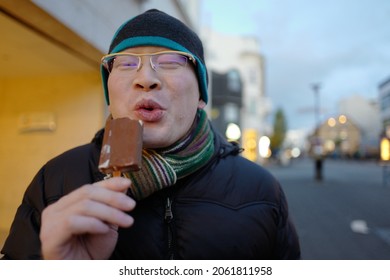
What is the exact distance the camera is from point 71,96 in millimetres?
2879

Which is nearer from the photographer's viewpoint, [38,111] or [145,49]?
[145,49]

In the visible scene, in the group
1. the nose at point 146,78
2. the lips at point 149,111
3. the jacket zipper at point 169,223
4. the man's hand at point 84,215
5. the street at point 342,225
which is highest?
the nose at point 146,78

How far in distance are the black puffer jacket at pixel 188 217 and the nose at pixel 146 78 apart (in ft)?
1.30

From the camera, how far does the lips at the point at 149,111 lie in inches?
44.7

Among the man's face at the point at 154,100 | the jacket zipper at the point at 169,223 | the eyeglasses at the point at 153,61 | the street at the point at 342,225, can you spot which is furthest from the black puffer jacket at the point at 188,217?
the street at the point at 342,225

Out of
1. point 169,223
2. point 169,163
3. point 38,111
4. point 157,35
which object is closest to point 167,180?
point 169,163

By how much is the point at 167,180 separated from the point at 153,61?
0.45m

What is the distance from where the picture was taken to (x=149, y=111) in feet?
3.78

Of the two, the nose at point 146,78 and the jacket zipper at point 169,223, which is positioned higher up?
the nose at point 146,78

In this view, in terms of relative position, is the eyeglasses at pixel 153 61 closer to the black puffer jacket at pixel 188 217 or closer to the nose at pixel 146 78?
the nose at pixel 146 78

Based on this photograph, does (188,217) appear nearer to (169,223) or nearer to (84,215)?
(169,223)

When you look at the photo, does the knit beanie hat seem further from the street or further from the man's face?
the street

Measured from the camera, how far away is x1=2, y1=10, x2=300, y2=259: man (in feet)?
3.81

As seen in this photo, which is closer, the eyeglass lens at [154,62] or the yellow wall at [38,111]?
the eyeglass lens at [154,62]
